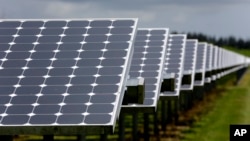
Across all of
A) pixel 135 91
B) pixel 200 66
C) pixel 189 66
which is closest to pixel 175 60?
pixel 189 66

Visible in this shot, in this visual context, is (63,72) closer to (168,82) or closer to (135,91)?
(135,91)

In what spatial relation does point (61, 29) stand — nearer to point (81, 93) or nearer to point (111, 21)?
point (111, 21)

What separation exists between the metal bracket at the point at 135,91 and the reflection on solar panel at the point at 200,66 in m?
19.1

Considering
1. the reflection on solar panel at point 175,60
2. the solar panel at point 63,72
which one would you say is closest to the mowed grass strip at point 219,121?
the reflection on solar panel at point 175,60

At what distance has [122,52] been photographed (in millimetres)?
13805

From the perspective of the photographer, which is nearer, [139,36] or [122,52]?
[122,52]

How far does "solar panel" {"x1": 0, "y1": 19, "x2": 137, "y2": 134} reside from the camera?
12008 millimetres

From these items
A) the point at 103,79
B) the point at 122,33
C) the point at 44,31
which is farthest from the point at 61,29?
the point at 103,79

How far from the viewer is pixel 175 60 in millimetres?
27469

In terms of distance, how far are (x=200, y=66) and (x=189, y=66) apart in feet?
22.2

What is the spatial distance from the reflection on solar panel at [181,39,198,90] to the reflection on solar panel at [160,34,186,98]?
72cm

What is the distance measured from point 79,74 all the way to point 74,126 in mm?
1636

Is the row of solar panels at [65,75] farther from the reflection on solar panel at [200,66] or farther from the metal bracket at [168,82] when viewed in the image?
the reflection on solar panel at [200,66]

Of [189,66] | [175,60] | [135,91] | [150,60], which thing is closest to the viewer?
[135,91]
